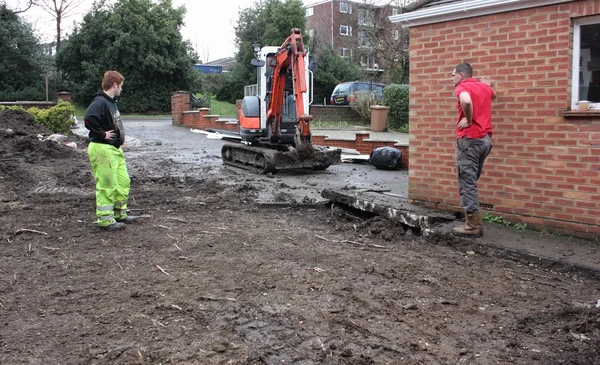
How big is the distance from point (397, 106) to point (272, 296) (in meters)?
18.7

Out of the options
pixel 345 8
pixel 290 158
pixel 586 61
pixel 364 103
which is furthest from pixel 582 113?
pixel 345 8

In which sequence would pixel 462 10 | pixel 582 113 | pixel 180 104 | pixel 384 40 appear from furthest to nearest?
pixel 384 40 → pixel 180 104 → pixel 462 10 → pixel 582 113

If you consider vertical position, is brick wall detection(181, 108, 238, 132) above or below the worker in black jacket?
above

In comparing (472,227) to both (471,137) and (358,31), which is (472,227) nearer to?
(471,137)

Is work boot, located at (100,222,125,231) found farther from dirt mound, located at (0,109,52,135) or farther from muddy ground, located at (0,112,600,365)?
dirt mound, located at (0,109,52,135)

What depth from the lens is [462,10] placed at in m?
6.15

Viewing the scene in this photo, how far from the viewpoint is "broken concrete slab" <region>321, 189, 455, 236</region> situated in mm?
6113

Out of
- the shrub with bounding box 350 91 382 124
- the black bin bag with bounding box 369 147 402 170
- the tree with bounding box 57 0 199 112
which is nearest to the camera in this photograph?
the black bin bag with bounding box 369 147 402 170

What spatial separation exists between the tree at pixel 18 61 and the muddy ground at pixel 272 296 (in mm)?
30329

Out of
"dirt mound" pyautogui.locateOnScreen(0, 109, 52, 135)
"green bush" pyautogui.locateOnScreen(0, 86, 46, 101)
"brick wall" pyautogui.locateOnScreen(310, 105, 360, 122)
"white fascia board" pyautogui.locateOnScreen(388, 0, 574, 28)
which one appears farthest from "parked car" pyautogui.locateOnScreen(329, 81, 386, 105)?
"green bush" pyautogui.locateOnScreen(0, 86, 46, 101)

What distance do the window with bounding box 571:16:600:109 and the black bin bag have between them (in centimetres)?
708

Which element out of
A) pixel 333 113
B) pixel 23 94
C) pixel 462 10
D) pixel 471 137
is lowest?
pixel 471 137

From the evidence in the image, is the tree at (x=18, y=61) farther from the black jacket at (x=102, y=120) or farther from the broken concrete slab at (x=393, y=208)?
the broken concrete slab at (x=393, y=208)

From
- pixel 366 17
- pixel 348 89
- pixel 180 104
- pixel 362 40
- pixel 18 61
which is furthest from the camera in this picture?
pixel 362 40
